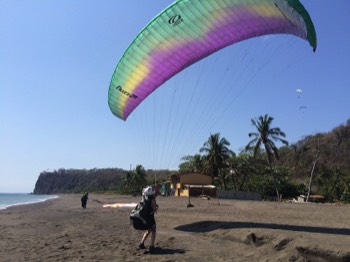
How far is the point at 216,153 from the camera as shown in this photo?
63000 millimetres

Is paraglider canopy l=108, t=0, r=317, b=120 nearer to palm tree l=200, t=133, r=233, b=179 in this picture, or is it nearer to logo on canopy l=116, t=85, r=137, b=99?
logo on canopy l=116, t=85, r=137, b=99

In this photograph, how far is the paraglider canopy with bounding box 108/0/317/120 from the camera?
10.4 metres

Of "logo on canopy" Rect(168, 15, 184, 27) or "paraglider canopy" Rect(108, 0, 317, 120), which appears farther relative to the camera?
"logo on canopy" Rect(168, 15, 184, 27)

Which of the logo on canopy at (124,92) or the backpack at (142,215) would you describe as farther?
the logo on canopy at (124,92)

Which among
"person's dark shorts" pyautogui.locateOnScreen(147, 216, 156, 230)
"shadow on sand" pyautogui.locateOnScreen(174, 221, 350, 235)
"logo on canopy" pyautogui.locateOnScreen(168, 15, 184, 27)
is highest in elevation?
"logo on canopy" pyautogui.locateOnScreen(168, 15, 184, 27)

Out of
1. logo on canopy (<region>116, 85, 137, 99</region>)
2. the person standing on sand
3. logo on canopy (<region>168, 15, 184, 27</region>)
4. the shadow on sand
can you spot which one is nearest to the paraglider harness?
the person standing on sand

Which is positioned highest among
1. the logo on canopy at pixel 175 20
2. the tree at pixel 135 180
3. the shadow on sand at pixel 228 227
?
the logo on canopy at pixel 175 20

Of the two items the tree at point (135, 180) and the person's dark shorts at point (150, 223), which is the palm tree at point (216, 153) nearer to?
the tree at point (135, 180)

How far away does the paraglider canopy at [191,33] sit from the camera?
409 inches

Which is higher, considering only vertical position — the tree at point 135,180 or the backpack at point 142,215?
the tree at point 135,180

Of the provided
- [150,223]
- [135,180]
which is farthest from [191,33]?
[135,180]

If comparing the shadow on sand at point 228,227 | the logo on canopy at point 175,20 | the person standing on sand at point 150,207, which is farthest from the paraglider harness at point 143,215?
the logo on canopy at point 175,20

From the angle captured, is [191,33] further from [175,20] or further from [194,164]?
[194,164]

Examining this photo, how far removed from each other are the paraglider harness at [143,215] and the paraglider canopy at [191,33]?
5283 millimetres
